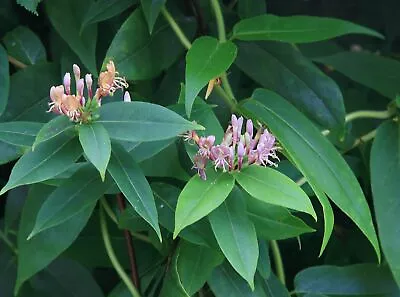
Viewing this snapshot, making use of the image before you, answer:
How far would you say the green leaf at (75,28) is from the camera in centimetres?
73

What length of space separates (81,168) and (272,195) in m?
0.15

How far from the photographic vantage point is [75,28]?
75cm

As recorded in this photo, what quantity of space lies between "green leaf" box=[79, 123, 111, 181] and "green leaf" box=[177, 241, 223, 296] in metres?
0.15

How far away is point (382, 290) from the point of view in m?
0.73

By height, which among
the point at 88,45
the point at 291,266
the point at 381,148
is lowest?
the point at 291,266

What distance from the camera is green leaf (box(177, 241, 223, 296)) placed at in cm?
63

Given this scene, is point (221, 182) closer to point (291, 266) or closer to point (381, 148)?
point (381, 148)

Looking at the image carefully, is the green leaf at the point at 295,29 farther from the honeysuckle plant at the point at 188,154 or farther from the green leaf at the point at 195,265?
the green leaf at the point at 195,265

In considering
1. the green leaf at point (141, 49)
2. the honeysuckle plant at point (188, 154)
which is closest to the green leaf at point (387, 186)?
the honeysuckle plant at point (188, 154)

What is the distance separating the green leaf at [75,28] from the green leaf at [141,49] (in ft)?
0.11

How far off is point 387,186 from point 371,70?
16 cm

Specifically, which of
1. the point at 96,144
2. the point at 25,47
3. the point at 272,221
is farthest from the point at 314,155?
the point at 25,47

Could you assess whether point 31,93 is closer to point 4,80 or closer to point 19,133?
point 4,80

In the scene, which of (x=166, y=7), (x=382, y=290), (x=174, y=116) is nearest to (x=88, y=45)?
(x=166, y=7)
